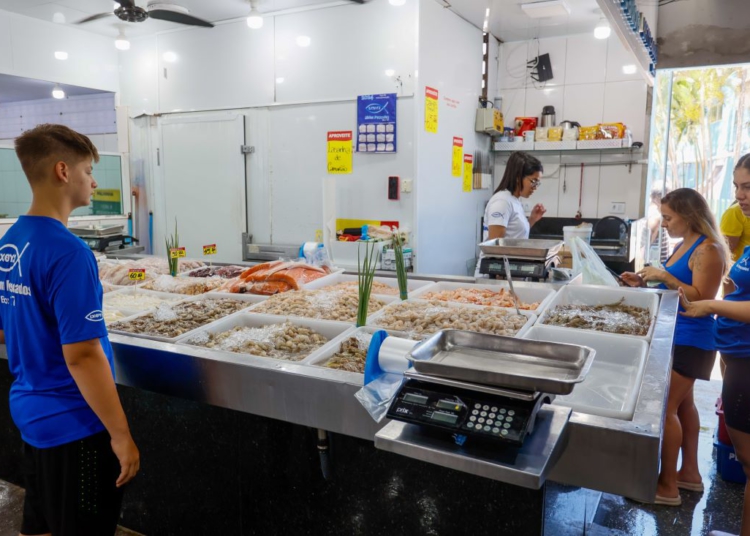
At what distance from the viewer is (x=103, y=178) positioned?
6648mm

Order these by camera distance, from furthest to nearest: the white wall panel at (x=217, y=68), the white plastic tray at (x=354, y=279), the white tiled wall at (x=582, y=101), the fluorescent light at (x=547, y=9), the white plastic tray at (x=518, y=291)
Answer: the white tiled wall at (x=582, y=101), the white wall panel at (x=217, y=68), the fluorescent light at (x=547, y=9), the white plastic tray at (x=354, y=279), the white plastic tray at (x=518, y=291)

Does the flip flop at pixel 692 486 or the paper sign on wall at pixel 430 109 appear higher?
the paper sign on wall at pixel 430 109

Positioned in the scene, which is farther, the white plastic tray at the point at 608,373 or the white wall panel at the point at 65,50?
the white wall panel at the point at 65,50

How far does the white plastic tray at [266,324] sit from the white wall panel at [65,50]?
467 centimetres

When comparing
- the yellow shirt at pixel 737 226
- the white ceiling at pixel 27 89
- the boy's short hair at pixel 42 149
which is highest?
the white ceiling at pixel 27 89

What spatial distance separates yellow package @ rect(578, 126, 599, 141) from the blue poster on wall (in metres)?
2.35

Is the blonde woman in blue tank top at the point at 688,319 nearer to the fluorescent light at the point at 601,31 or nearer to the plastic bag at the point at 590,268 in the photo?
the plastic bag at the point at 590,268

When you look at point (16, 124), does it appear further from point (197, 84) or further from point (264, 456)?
point (264, 456)

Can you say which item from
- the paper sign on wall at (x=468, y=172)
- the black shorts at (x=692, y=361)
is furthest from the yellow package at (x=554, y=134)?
the black shorts at (x=692, y=361)

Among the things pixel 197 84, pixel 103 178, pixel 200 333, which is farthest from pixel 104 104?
pixel 200 333

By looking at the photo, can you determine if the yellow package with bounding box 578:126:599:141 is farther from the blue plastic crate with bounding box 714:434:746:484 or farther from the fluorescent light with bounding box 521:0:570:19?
the blue plastic crate with bounding box 714:434:746:484

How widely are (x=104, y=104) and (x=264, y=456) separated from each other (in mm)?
6373

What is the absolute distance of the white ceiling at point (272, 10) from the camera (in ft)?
17.5

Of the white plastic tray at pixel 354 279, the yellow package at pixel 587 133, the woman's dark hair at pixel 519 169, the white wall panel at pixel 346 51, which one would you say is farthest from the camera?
the yellow package at pixel 587 133
